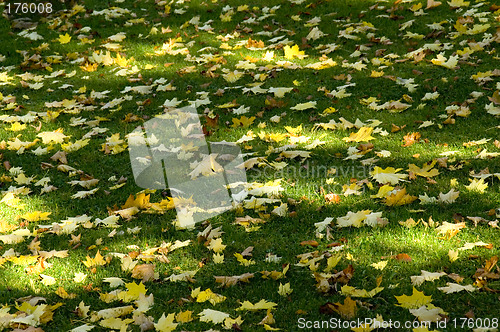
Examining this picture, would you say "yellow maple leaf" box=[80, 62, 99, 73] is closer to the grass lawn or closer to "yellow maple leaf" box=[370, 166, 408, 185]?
the grass lawn

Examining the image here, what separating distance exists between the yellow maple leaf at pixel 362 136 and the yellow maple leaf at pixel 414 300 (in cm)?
232

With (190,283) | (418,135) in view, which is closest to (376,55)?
(418,135)

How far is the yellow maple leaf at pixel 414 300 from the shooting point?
A: 2953mm

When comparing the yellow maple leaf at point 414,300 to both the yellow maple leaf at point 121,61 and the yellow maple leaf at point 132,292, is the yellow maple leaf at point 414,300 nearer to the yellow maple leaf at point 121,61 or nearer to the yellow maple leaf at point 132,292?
the yellow maple leaf at point 132,292

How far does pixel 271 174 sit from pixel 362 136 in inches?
39.4

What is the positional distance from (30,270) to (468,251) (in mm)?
2872

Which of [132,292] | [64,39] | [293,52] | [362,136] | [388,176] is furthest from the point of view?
[64,39]

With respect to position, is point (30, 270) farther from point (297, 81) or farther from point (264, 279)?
point (297, 81)

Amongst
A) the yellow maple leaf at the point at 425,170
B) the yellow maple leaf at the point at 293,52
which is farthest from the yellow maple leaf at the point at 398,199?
the yellow maple leaf at the point at 293,52

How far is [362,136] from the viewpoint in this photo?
16.9 ft

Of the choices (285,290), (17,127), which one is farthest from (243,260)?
(17,127)

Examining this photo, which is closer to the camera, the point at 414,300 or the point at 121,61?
the point at 414,300

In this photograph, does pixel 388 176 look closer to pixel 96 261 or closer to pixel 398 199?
pixel 398 199

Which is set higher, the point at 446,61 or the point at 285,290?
the point at 446,61
